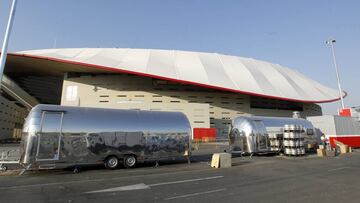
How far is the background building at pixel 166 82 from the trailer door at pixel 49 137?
1257 inches

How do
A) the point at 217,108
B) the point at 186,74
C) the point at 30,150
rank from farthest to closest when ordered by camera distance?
1. the point at 217,108
2. the point at 186,74
3. the point at 30,150

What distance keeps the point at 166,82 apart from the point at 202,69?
812cm

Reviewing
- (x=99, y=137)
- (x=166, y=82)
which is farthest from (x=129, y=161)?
(x=166, y=82)

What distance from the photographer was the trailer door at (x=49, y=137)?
13219 mm

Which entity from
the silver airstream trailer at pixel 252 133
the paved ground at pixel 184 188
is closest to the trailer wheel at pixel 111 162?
the paved ground at pixel 184 188

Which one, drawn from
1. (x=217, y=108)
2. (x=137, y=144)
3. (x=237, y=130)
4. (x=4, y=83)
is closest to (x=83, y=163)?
(x=137, y=144)

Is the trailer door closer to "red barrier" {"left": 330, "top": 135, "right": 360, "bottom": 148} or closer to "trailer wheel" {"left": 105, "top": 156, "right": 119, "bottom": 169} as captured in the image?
"trailer wheel" {"left": 105, "top": 156, "right": 119, "bottom": 169}

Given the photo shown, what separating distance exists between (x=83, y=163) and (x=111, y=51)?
147 feet

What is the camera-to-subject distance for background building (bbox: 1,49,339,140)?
47.2 m

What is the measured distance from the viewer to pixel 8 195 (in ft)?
28.1

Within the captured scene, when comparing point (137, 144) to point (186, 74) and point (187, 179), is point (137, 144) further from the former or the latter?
point (186, 74)

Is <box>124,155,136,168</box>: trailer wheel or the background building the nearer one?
<box>124,155,136,168</box>: trailer wheel

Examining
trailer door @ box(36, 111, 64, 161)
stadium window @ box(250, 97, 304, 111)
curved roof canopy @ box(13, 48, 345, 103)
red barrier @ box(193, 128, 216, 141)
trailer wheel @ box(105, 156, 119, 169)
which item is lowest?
trailer wheel @ box(105, 156, 119, 169)

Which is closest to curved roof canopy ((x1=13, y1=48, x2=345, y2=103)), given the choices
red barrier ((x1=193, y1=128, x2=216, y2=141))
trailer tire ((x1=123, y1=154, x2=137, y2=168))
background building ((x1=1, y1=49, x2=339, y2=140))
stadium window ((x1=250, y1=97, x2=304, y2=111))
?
background building ((x1=1, y1=49, x2=339, y2=140))
